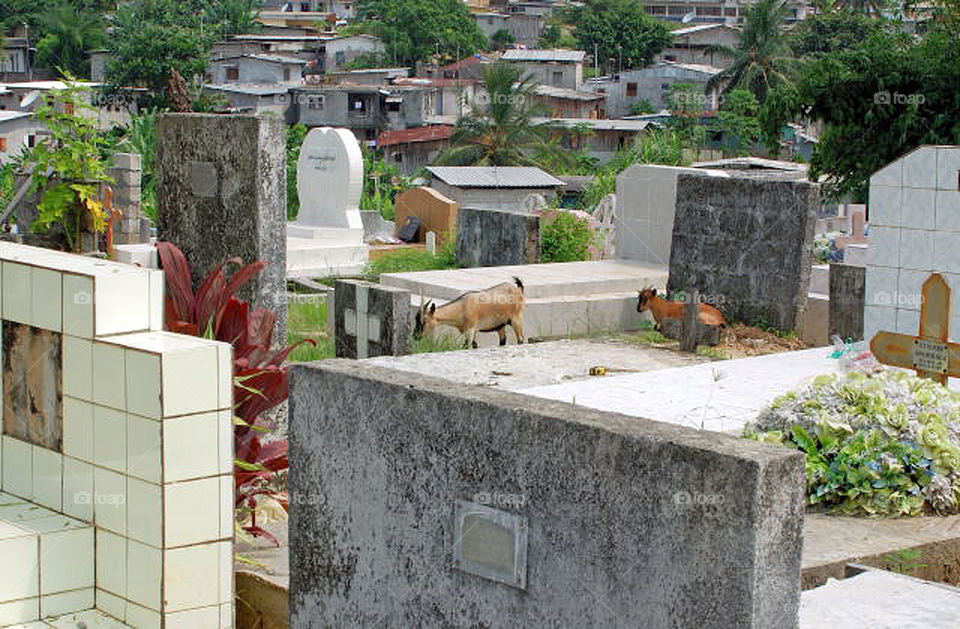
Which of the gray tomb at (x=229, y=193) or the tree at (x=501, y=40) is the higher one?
the tree at (x=501, y=40)

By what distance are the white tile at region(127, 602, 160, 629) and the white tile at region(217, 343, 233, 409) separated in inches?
24.0

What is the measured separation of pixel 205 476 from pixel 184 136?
4090mm

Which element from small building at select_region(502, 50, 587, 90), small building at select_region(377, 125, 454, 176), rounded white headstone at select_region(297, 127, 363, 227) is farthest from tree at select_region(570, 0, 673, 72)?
rounded white headstone at select_region(297, 127, 363, 227)

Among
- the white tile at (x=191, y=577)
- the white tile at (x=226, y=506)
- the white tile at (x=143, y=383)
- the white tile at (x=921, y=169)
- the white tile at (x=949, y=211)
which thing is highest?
the white tile at (x=921, y=169)

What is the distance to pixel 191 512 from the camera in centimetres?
420

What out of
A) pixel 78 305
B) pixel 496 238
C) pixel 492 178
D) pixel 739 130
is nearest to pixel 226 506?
pixel 78 305

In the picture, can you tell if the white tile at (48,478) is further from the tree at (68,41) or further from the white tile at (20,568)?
the tree at (68,41)

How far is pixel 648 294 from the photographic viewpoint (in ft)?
40.8

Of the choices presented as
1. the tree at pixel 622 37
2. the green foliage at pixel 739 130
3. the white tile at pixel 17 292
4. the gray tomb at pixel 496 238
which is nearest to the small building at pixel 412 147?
the green foliage at pixel 739 130

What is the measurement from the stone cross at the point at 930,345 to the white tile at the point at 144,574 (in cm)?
375

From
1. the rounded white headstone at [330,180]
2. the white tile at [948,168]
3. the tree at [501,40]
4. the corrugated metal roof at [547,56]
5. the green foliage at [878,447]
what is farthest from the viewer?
the tree at [501,40]

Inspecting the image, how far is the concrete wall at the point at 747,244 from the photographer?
11.9 meters

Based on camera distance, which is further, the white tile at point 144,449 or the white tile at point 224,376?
the white tile at point 224,376

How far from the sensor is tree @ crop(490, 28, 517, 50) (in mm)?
91188
